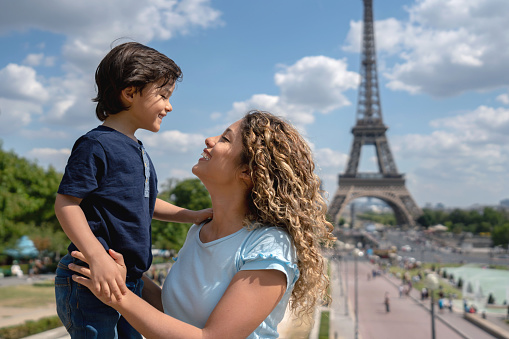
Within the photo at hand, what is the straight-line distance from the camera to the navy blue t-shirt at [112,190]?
1817 mm

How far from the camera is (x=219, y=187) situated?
6.72 feet

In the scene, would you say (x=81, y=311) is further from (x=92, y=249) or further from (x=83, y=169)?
(x=83, y=169)

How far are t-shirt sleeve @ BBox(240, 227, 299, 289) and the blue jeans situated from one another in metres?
0.60

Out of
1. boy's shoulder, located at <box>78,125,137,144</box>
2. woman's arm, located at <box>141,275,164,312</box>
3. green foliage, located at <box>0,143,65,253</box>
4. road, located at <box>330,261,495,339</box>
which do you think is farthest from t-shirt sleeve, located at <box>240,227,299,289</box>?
green foliage, located at <box>0,143,65,253</box>

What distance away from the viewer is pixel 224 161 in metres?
1.99

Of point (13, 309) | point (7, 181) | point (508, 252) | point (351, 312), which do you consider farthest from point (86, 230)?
point (508, 252)

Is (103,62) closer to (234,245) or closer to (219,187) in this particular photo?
(219,187)

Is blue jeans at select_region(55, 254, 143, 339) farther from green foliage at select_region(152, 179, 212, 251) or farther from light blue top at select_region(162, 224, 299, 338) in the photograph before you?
green foliage at select_region(152, 179, 212, 251)

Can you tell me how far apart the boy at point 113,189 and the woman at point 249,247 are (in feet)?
0.39

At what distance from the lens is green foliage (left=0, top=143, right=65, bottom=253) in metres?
25.1

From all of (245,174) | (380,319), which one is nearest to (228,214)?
(245,174)

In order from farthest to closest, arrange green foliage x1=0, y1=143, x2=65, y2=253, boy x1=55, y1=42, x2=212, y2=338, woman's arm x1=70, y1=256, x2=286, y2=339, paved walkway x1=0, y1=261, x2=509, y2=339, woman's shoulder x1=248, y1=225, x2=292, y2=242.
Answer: green foliage x1=0, y1=143, x2=65, y2=253 → paved walkway x1=0, y1=261, x2=509, y2=339 → woman's shoulder x1=248, y1=225, x2=292, y2=242 → boy x1=55, y1=42, x2=212, y2=338 → woman's arm x1=70, y1=256, x2=286, y2=339

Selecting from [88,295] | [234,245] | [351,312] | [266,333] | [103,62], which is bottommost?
[351,312]

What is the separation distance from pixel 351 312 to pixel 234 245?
75.7ft
